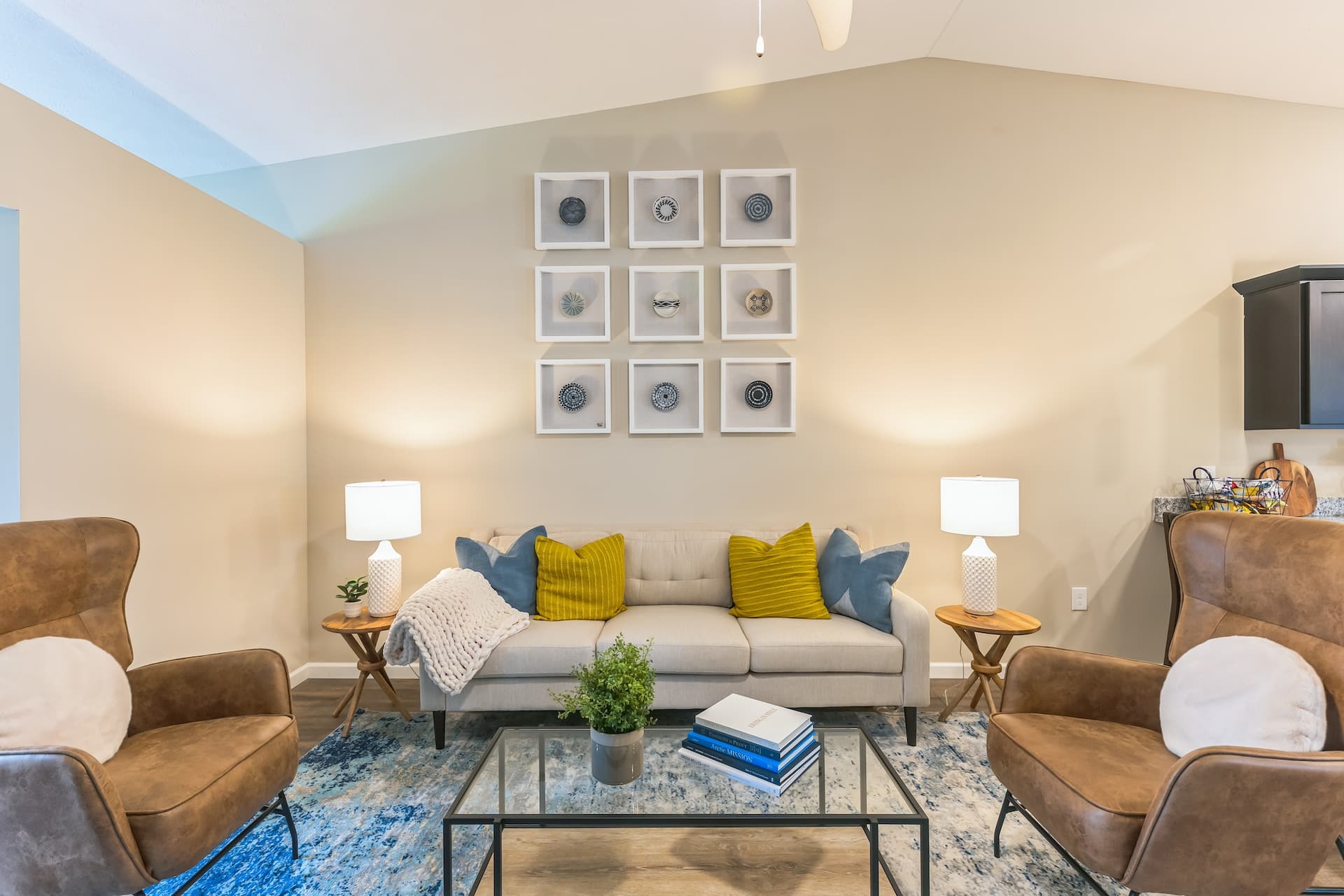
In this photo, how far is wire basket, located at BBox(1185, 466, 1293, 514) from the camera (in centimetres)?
280

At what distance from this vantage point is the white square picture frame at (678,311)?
3.11 m

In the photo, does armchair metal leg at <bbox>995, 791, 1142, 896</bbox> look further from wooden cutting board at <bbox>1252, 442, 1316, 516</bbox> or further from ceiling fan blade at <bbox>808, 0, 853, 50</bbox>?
wooden cutting board at <bbox>1252, 442, 1316, 516</bbox>

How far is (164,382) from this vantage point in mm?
2350

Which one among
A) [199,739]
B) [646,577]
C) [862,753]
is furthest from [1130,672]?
[199,739]

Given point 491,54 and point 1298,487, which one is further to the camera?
point 1298,487

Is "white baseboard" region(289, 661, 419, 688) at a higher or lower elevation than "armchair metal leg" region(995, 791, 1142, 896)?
lower

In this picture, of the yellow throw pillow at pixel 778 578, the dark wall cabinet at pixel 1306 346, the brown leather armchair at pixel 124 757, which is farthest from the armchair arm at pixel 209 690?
the dark wall cabinet at pixel 1306 346

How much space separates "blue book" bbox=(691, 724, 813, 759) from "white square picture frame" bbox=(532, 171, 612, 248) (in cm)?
243

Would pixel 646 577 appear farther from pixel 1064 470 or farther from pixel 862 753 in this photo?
pixel 1064 470

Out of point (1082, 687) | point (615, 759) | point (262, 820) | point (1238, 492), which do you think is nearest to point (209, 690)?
point (262, 820)

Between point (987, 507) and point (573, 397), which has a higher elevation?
point (573, 397)

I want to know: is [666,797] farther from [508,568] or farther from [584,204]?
[584,204]

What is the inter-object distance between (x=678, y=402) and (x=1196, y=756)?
7.78 ft

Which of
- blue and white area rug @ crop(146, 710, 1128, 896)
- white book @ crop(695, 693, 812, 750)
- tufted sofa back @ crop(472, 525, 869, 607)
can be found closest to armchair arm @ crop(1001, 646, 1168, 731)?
blue and white area rug @ crop(146, 710, 1128, 896)
